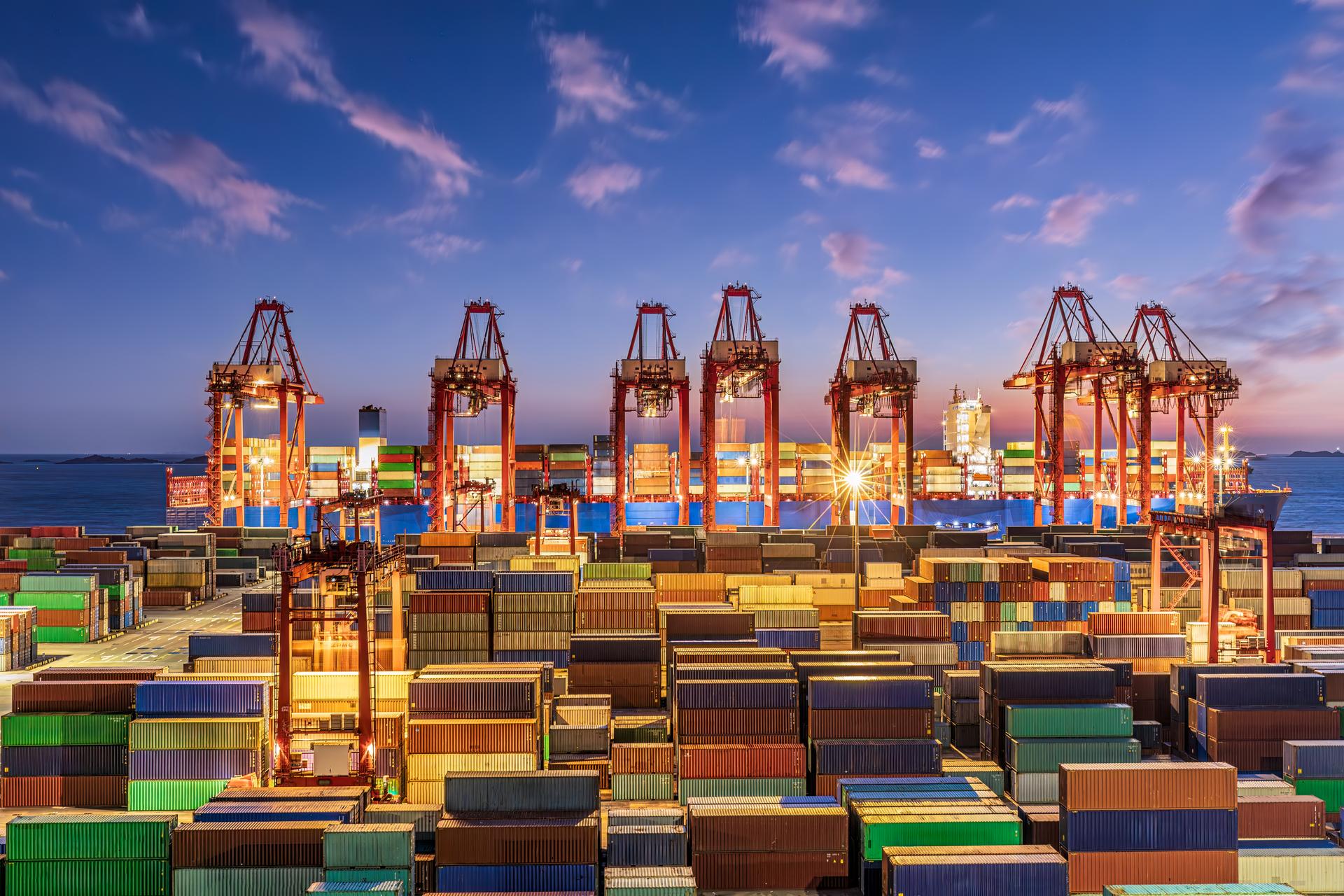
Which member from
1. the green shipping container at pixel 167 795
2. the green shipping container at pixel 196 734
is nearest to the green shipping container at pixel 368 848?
the green shipping container at pixel 196 734

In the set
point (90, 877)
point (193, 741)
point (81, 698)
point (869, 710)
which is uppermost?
point (81, 698)

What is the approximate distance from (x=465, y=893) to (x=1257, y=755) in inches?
733

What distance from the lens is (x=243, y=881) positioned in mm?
13555

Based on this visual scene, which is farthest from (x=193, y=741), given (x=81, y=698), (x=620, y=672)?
(x=620, y=672)

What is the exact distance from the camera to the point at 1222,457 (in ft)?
252

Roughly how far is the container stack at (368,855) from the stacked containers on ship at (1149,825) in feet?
36.8

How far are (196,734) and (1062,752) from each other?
19134mm

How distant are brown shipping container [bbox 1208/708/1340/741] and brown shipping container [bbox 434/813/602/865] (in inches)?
610

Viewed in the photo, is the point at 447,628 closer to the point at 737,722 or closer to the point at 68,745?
the point at 68,745

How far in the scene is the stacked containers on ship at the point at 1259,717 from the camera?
1956 cm

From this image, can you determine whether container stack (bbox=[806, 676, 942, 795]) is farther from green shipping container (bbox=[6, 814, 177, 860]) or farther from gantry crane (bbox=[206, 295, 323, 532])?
gantry crane (bbox=[206, 295, 323, 532])

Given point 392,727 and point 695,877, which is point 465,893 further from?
point 392,727

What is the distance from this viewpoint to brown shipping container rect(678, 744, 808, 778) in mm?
17328

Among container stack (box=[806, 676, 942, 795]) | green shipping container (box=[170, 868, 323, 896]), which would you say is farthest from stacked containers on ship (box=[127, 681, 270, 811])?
container stack (box=[806, 676, 942, 795])
